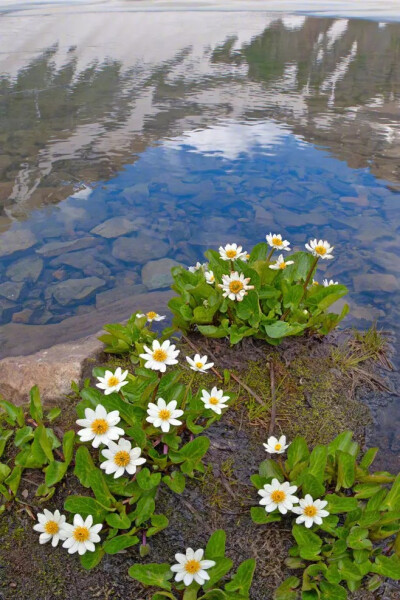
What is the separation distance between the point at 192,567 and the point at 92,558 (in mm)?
501

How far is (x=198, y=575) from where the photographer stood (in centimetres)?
240

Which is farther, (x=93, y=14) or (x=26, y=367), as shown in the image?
(x=93, y=14)

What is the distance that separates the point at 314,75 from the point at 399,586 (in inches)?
612

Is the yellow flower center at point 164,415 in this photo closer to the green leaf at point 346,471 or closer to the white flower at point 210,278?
the green leaf at point 346,471

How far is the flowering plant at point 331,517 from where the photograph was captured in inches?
99.5

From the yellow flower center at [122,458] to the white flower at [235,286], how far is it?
1250 millimetres

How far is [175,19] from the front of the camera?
29.7 metres

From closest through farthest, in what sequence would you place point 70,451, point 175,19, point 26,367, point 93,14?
point 70,451, point 26,367, point 175,19, point 93,14

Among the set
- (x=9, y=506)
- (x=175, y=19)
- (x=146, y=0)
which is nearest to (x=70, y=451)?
(x=9, y=506)

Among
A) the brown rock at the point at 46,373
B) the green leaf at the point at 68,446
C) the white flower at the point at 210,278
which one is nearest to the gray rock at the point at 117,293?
the brown rock at the point at 46,373

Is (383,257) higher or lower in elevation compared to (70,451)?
lower

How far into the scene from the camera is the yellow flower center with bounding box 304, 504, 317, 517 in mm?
2635

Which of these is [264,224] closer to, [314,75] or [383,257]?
[383,257]

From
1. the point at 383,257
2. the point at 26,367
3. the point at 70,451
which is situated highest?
the point at 70,451
